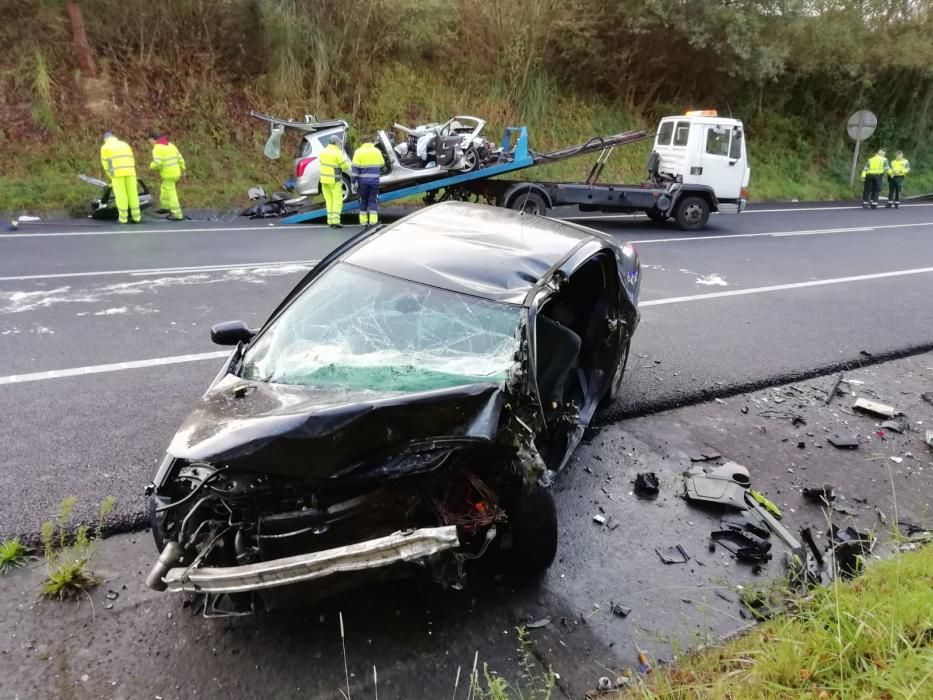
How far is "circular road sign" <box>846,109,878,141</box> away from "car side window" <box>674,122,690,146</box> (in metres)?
10.3

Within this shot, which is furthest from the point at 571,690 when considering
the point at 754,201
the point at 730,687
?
the point at 754,201

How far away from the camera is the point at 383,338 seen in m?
3.15

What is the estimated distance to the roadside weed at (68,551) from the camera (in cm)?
284

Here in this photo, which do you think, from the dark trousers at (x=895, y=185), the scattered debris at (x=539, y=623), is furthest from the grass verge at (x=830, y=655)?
the dark trousers at (x=895, y=185)

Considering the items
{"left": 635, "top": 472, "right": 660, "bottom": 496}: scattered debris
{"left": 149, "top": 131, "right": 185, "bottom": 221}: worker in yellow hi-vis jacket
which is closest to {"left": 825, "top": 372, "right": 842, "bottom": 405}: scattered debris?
{"left": 635, "top": 472, "right": 660, "bottom": 496}: scattered debris

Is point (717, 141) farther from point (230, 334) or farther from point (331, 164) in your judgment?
point (230, 334)

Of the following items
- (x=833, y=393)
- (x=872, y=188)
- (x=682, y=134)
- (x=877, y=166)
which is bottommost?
(x=833, y=393)

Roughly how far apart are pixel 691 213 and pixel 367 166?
6637 mm

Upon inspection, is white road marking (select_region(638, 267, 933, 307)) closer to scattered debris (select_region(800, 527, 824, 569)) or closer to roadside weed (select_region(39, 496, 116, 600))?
scattered debris (select_region(800, 527, 824, 569))

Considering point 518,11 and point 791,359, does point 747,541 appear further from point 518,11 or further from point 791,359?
point 518,11

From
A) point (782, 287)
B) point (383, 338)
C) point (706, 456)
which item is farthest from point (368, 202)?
point (383, 338)

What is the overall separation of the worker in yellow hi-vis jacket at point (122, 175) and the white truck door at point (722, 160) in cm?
1085

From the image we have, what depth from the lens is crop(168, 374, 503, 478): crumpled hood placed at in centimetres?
230

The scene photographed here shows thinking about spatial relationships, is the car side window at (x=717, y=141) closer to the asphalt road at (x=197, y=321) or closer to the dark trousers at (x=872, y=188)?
the asphalt road at (x=197, y=321)
